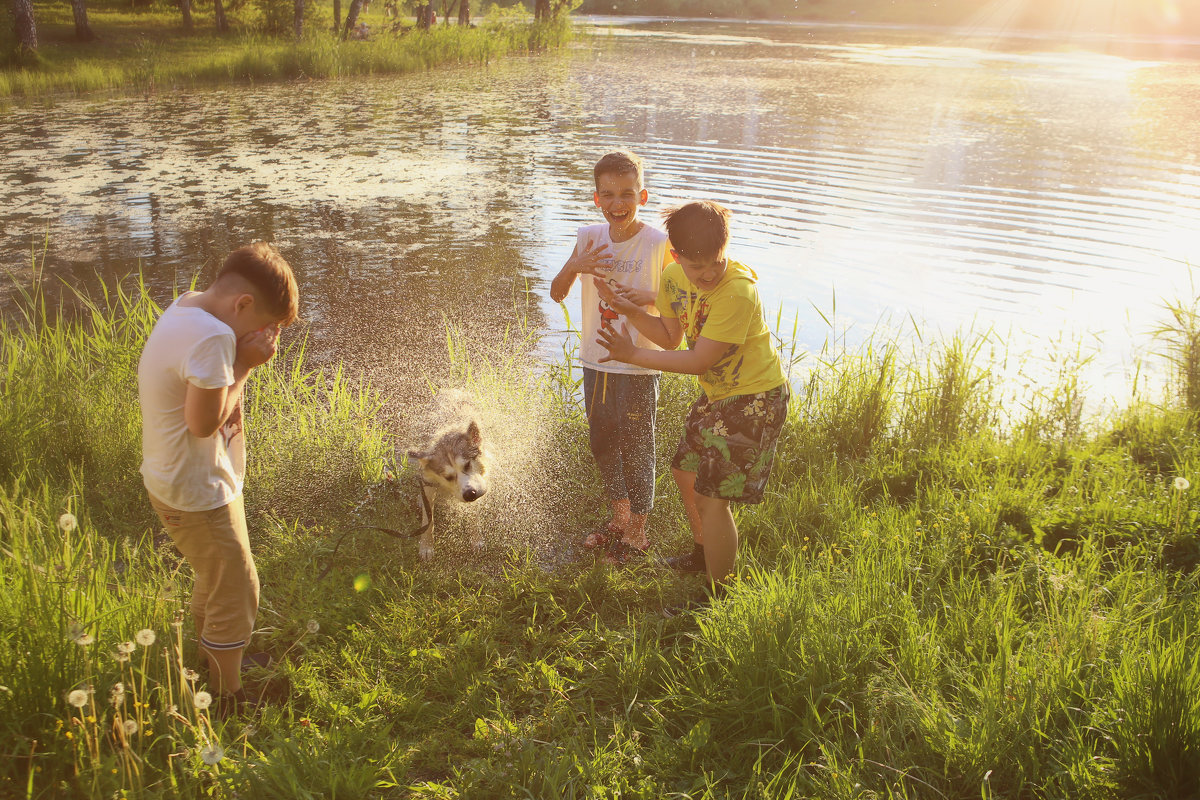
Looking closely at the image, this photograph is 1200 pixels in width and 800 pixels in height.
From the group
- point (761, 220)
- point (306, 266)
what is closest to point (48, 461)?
Result: point (306, 266)

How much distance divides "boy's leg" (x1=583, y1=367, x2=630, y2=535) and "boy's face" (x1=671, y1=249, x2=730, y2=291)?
0.90 m

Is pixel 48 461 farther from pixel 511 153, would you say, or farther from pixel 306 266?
pixel 511 153

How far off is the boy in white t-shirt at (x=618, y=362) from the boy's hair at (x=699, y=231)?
58 centimetres

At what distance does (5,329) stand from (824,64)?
34114 millimetres

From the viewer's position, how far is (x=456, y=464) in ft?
15.1

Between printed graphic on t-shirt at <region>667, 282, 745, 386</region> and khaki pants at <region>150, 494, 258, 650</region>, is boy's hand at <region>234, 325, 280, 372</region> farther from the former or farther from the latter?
printed graphic on t-shirt at <region>667, 282, 745, 386</region>

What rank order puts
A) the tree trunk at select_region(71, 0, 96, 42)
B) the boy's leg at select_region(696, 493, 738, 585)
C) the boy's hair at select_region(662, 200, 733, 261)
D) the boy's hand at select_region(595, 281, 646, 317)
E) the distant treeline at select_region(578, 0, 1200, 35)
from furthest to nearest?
the distant treeline at select_region(578, 0, 1200, 35), the tree trunk at select_region(71, 0, 96, 42), the boy's hand at select_region(595, 281, 646, 317), the boy's leg at select_region(696, 493, 738, 585), the boy's hair at select_region(662, 200, 733, 261)

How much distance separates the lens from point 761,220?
41.1ft

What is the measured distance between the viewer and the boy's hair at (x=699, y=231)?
3637mm

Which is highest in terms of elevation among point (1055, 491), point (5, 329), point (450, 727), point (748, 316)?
point (748, 316)

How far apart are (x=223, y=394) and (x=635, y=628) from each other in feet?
7.03

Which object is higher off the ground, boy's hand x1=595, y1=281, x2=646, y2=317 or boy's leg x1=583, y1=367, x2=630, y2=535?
boy's hand x1=595, y1=281, x2=646, y2=317

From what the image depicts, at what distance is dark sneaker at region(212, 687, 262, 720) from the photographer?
3.15m

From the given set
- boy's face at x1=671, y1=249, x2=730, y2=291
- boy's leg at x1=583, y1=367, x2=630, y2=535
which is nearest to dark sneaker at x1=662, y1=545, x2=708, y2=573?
boy's leg at x1=583, y1=367, x2=630, y2=535
